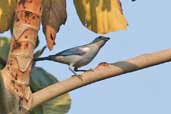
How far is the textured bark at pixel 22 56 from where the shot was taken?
2.59 m

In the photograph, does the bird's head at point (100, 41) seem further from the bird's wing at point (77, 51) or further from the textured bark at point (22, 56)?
the textured bark at point (22, 56)

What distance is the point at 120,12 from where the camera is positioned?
3.10 meters

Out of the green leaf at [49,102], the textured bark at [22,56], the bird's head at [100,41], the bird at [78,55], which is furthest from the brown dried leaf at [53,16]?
the green leaf at [49,102]

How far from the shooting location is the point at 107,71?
263 centimetres

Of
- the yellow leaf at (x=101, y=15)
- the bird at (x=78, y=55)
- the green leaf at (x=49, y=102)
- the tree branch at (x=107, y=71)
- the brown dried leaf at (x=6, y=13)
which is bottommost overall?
the green leaf at (x=49, y=102)

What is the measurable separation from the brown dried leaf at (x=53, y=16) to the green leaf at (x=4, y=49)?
2.31 ft

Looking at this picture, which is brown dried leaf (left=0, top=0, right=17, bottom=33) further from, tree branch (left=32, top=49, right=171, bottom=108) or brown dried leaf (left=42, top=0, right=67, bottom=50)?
tree branch (left=32, top=49, right=171, bottom=108)

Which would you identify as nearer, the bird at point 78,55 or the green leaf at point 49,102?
the bird at point 78,55

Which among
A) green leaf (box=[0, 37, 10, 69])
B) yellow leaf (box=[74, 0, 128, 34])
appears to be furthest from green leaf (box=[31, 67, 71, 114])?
yellow leaf (box=[74, 0, 128, 34])

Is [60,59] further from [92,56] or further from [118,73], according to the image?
[118,73]

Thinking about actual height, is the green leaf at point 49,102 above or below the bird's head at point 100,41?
below

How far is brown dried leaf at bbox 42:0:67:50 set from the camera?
288cm

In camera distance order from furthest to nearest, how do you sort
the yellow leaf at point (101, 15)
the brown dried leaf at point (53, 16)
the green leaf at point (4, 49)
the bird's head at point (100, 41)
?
the bird's head at point (100, 41)
the green leaf at point (4, 49)
the yellow leaf at point (101, 15)
the brown dried leaf at point (53, 16)

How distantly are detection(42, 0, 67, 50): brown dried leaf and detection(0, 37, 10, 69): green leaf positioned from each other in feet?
2.31
